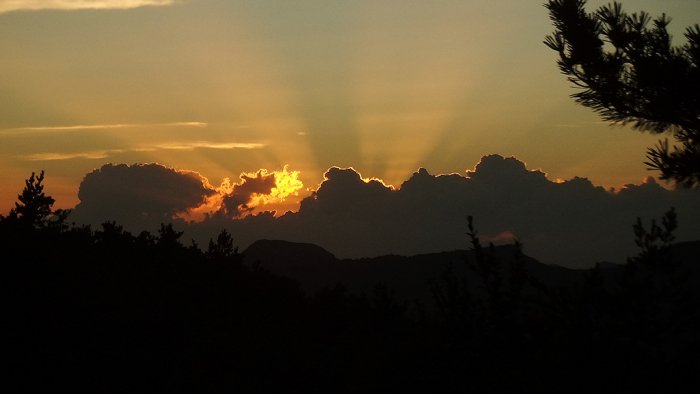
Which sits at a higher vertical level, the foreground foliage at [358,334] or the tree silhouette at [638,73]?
the tree silhouette at [638,73]

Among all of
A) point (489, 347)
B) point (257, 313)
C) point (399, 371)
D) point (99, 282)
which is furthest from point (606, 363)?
point (99, 282)

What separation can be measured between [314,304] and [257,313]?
0.84 m

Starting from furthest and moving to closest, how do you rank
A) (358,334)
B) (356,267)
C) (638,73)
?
1. (356,267)
2. (638,73)
3. (358,334)

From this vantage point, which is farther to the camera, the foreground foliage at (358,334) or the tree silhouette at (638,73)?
the tree silhouette at (638,73)

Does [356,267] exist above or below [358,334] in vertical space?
above

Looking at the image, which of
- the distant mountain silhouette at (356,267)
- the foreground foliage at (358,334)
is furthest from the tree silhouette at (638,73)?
the distant mountain silhouette at (356,267)

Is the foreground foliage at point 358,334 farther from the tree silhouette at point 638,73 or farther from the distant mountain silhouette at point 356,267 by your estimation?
the distant mountain silhouette at point 356,267

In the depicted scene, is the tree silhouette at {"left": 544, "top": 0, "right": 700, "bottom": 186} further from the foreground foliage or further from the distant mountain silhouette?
the distant mountain silhouette

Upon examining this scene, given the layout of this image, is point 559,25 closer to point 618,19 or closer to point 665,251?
point 618,19

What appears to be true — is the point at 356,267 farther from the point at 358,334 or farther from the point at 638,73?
the point at 358,334

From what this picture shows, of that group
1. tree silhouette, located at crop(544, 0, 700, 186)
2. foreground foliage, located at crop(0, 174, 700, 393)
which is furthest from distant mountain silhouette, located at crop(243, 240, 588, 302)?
foreground foliage, located at crop(0, 174, 700, 393)

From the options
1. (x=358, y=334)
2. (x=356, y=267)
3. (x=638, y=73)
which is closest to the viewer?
(x=358, y=334)

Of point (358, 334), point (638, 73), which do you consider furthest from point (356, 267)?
point (358, 334)

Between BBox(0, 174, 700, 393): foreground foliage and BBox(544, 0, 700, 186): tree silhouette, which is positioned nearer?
BBox(0, 174, 700, 393): foreground foliage
